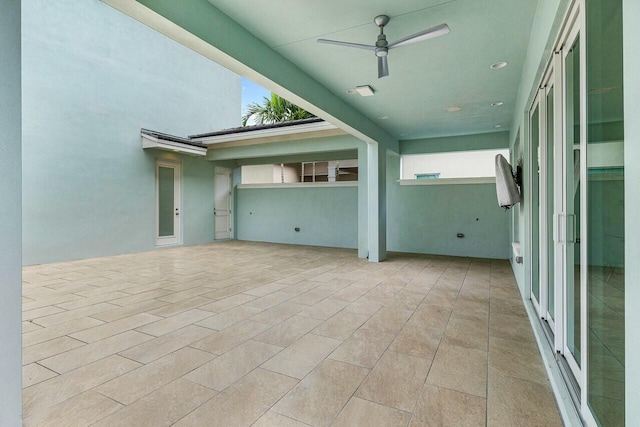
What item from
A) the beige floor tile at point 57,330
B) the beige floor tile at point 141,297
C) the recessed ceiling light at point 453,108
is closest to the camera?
the beige floor tile at point 57,330

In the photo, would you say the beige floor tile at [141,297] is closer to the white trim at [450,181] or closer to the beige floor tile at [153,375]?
the beige floor tile at [153,375]

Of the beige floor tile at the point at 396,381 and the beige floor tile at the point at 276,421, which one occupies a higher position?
the beige floor tile at the point at 276,421

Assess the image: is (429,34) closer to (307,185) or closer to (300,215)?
(307,185)

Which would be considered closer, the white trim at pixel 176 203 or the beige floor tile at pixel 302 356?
the beige floor tile at pixel 302 356

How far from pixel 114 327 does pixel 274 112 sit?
1126 centimetres

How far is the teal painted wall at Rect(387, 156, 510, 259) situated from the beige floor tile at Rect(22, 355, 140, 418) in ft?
22.3

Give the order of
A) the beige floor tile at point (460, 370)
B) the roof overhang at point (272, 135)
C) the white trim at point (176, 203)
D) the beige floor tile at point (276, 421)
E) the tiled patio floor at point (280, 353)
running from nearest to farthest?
the beige floor tile at point (276, 421) < the tiled patio floor at point (280, 353) < the beige floor tile at point (460, 370) < the roof overhang at point (272, 135) < the white trim at point (176, 203)

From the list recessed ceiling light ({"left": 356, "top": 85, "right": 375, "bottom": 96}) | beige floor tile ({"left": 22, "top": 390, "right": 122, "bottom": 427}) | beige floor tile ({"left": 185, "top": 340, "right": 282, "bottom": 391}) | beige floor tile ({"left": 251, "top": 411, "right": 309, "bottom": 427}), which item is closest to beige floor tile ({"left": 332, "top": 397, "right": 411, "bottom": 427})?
beige floor tile ({"left": 251, "top": 411, "right": 309, "bottom": 427})

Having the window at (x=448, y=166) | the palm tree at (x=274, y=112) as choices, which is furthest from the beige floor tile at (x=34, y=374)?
the palm tree at (x=274, y=112)

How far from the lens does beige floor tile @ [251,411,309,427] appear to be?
1.68 meters

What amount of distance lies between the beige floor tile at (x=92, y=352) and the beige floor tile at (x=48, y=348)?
0.24 feet

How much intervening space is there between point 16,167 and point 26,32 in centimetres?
680

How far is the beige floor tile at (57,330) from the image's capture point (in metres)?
2.73

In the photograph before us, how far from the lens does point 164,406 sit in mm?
1833
